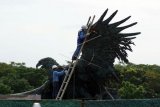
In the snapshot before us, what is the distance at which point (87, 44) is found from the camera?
835 inches

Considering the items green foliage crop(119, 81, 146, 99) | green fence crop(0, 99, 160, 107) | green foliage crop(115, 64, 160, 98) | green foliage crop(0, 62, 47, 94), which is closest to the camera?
green fence crop(0, 99, 160, 107)

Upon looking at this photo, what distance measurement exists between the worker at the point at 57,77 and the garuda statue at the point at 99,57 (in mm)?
363

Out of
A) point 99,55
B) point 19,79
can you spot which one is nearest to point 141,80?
point 19,79

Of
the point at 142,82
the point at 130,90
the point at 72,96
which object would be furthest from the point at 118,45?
the point at 142,82

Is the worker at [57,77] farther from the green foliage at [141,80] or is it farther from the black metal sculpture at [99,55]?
the green foliage at [141,80]

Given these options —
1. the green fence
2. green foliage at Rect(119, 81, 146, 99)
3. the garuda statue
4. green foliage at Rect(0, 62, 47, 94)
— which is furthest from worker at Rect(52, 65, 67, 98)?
green foliage at Rect(119, 81, 146, 99)

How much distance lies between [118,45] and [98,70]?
3.98 ft

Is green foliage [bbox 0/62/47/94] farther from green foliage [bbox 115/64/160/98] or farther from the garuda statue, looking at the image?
the garuda statue

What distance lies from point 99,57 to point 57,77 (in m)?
1.64

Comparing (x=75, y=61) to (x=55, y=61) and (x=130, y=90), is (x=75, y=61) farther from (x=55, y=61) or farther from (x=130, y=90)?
(x=130, y=90)

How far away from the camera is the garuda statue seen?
69.5 feet

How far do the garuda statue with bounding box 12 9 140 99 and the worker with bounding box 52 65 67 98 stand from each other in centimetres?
36

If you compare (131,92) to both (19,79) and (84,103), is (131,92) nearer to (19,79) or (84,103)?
(19,79)

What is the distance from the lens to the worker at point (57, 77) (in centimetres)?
2095
